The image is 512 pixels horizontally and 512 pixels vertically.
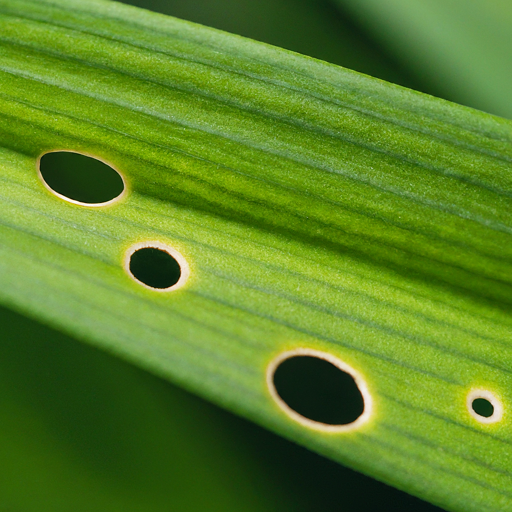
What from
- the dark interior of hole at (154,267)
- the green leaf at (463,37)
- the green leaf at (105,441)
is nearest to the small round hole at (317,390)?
the green leaf at (105,441)

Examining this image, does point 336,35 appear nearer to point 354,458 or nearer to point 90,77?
point 90,77

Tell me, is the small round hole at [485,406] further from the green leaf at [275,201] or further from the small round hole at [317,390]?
the small round hole at [317,390]

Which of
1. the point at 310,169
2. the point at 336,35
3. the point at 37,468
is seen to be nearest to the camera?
the point at 310,169

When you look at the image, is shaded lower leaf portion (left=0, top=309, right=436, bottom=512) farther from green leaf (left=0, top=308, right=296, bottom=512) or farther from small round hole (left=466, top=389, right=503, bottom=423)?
small round hole (left=466, top=389, right=503, bottom=423)

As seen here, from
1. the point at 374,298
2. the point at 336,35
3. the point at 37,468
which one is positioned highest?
the point at 336,35

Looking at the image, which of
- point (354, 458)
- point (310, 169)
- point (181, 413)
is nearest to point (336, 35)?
point (310, 169)

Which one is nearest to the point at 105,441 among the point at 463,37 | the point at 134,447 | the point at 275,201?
the point at 134,447

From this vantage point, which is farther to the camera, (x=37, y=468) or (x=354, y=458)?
(x=37, y=468)

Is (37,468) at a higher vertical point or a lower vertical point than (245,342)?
lower
